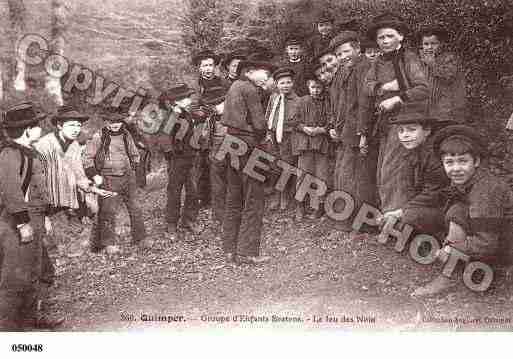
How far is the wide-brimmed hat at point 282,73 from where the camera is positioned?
23.0 feet

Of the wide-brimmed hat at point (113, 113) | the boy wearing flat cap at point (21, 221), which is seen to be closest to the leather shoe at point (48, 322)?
the boy wearing flat cap at point (21, 221)

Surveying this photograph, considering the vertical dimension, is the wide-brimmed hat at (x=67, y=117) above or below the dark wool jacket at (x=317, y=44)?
below

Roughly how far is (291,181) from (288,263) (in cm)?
86

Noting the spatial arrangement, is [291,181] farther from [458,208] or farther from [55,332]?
[55,332]

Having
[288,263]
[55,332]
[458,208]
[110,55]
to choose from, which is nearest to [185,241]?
[288,263]

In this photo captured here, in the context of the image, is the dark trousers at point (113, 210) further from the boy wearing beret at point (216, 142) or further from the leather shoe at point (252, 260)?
the leather shoe at point (252, 260)

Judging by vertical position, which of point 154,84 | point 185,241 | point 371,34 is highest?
point 371,34

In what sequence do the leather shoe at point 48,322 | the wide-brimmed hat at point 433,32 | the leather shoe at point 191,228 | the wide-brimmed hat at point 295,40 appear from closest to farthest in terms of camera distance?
the leather shoe at point 48,322 < the wide-brimmed hat at point 433,32 < the leather shoe at point 191,228 < the wide-brimmed hat at point 295,40

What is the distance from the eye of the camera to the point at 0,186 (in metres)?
6.20

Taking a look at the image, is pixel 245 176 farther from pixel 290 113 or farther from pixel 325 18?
pixel 325 18

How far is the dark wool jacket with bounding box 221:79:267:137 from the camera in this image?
655 cm

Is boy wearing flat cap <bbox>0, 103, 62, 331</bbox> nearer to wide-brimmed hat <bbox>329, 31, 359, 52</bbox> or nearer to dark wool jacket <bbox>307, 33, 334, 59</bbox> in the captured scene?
dark wool jacket <bbox>307, 33, 334, 59</bbox>

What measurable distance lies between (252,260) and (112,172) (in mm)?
1706

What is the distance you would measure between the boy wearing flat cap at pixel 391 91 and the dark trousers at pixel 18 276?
136 inches
